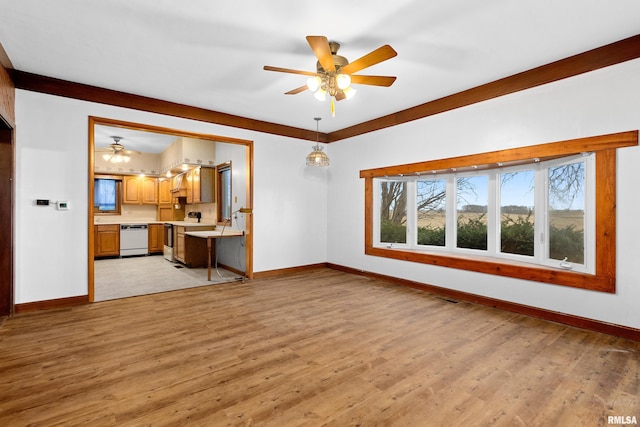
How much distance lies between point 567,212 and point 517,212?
59 cm

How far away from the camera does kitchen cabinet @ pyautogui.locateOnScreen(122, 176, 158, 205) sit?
8.52 m

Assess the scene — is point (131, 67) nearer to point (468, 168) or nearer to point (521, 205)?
point (468, 168)

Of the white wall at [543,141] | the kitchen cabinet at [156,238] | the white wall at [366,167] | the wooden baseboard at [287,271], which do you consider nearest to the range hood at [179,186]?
the kitchen cabinet at [156,238]

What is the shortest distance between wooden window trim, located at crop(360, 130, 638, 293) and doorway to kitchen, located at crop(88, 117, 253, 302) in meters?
3.37

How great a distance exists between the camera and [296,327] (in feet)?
10.6

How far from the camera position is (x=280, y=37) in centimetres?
287

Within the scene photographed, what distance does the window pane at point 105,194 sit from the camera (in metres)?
8.39

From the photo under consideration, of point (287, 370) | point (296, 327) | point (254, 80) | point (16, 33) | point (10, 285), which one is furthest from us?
point (254, 80)

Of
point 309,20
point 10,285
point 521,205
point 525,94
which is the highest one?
point 309,20

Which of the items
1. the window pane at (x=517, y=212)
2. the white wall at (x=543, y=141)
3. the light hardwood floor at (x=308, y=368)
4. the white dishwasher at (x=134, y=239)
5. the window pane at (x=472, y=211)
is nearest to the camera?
the light hardwood floor at (x=308, y=368)

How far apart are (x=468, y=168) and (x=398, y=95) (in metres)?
1.41

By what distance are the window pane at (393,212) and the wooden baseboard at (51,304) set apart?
4.52 meters

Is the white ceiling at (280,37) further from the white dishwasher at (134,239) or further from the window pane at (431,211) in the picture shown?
the white dishwasher at (134,239)

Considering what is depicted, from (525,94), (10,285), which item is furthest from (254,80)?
(10,285)
